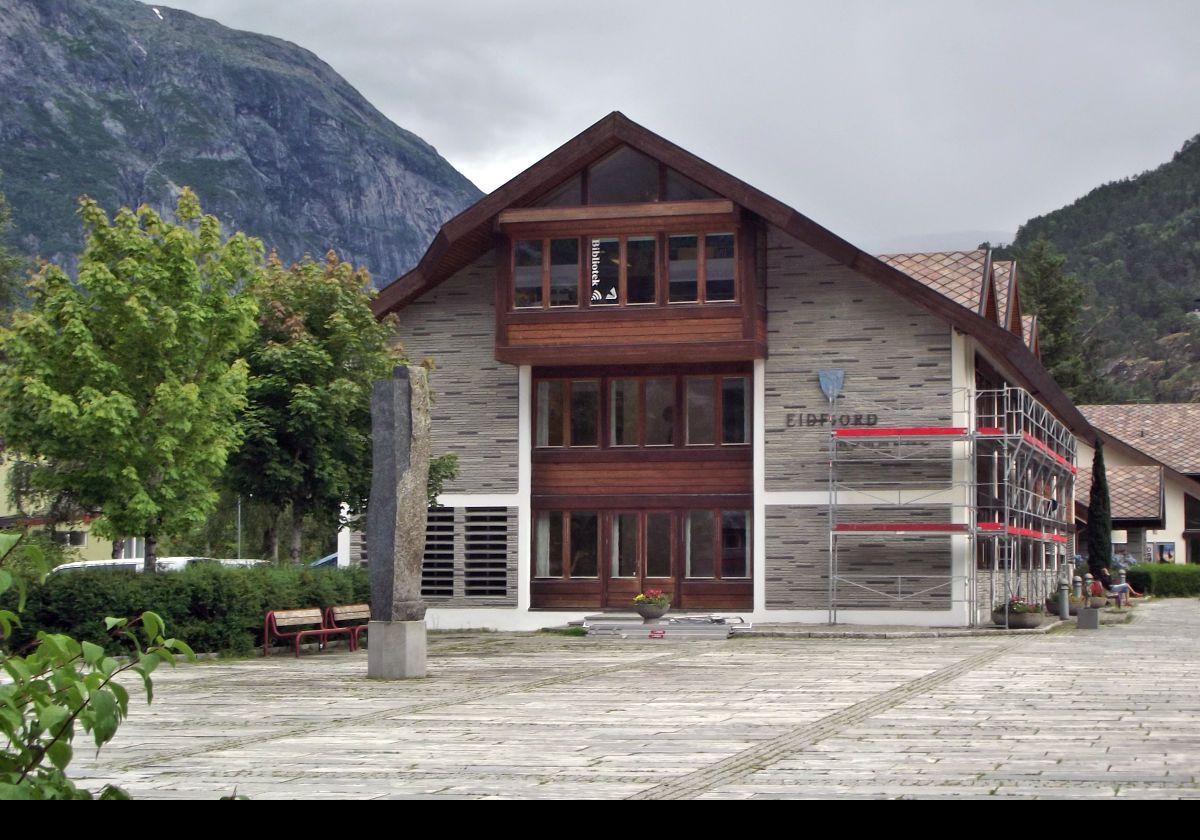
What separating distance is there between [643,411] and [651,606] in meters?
5.61

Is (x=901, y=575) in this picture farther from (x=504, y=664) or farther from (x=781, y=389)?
(x=504, y=664)

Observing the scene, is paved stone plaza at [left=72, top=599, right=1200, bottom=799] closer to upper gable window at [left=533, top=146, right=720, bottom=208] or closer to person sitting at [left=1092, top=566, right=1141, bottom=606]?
upper gable window at [left=533, top=146, right=720, bottom=208]

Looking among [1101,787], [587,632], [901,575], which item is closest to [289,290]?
[587,632]

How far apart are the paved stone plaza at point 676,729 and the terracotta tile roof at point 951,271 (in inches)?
522

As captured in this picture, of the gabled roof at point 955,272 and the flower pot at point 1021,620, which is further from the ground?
the gabled roof at point 955,272

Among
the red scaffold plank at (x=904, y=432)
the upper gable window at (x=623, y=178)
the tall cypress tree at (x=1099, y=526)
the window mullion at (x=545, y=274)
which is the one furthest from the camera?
the tall cypress tree at (x=1099, y=526)

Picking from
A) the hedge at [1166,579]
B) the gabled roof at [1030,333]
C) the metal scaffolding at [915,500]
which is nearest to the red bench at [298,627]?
the metal scaffolding at [915,500]

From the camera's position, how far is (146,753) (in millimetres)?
12148

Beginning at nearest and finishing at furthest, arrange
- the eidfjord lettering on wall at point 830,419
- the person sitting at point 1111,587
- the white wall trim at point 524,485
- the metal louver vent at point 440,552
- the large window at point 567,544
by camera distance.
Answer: the eidfjord lettering on wall at point 830,419
the white wall trim at point 524,485
the large window at point 567,544
the metal louver vent at point 440,552
the person sitting at point 1111,587

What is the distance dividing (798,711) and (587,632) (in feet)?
54.3

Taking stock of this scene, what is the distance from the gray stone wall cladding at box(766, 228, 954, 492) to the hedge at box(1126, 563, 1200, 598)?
93.8 ft

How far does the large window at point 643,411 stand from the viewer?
113 ft

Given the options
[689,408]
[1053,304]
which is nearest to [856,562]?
[689,408]

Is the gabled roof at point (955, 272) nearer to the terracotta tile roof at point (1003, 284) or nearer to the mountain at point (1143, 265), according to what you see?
the terracotta tile roof at point (1003, 284)
